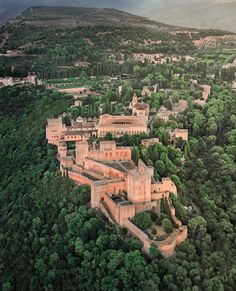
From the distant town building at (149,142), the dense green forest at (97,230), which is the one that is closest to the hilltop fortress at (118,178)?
the distant town building at (149,142)

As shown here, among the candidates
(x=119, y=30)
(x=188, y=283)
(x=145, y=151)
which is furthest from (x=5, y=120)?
(x=119, y=30)

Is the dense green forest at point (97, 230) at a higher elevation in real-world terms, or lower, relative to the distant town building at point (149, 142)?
lower

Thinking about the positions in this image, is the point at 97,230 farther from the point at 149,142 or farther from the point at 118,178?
the point at 149,142

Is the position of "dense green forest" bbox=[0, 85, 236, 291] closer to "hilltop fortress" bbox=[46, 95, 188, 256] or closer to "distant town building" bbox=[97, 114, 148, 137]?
"hilltop fortress" bbox=[46, 95, 188, 256]

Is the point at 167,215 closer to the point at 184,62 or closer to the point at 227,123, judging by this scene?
the point at 227,123

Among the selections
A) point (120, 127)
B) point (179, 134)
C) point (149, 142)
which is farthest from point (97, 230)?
point (179, 134)

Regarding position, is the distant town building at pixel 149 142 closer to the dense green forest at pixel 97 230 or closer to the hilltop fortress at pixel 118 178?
the hilltop fortress at pixel 118 178
